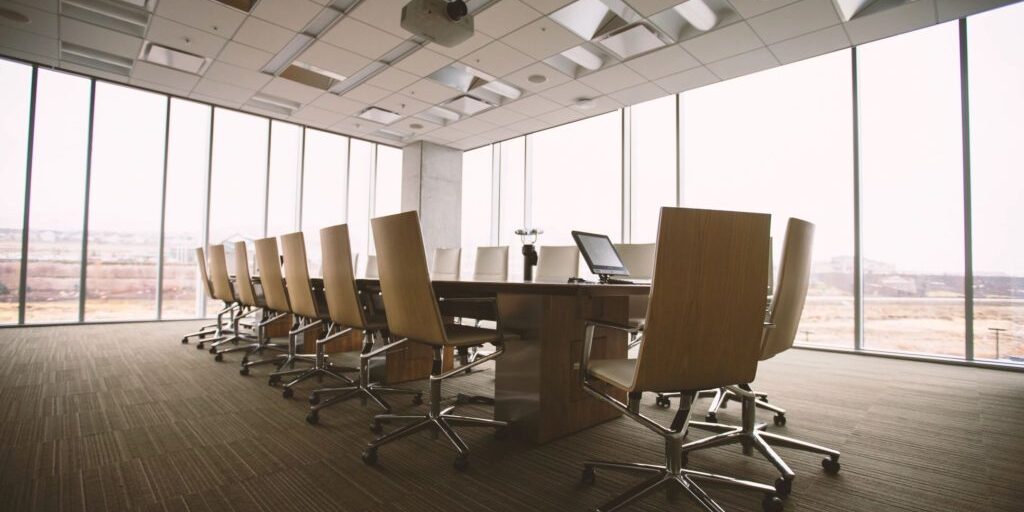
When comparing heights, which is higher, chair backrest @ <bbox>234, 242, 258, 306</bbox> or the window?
the window

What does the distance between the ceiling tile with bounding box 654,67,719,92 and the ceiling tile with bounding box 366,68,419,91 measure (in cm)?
319

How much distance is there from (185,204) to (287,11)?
13.8ft

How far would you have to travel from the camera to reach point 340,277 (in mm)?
2715

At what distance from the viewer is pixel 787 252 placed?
1.96 metres

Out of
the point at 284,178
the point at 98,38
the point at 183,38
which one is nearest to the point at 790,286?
the point at 183,38

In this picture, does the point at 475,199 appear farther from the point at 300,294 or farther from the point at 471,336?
the point at 471,336

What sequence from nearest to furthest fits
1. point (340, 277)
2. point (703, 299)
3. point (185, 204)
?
point (703, 299) < point (340, 277) < point (185, 204)

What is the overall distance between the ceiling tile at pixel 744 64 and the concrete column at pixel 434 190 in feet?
17.1

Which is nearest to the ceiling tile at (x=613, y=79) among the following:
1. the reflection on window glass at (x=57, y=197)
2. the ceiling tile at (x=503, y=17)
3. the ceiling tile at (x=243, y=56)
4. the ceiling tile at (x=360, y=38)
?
the ceiling tile at (x=503, y=17)

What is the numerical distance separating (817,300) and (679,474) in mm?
4814

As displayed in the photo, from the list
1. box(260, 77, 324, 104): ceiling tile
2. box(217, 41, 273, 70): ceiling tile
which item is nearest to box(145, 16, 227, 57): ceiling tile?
box(217, 41, 273, 70): ceiling tile

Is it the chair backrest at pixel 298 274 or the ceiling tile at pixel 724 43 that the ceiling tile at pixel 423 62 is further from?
the chair backrest at pixel 298 274

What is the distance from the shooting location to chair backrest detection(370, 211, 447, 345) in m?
2.01

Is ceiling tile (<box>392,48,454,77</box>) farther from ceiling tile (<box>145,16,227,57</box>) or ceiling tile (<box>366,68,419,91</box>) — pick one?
ceiling tile (<box>145,16,227,57</box>)
